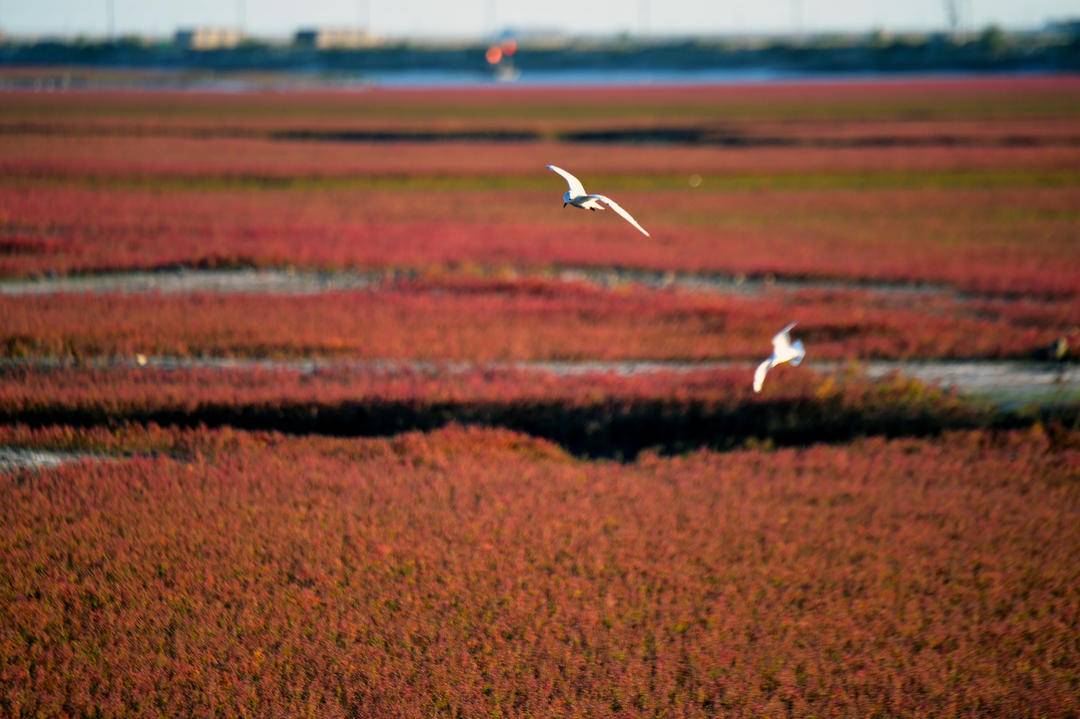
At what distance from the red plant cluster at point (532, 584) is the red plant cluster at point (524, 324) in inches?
182

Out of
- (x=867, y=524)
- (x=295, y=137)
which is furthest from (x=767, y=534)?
(x=295, y=137)

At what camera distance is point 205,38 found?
7190 inches

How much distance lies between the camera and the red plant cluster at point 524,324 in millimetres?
17891

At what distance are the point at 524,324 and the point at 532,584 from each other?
10.6 meters

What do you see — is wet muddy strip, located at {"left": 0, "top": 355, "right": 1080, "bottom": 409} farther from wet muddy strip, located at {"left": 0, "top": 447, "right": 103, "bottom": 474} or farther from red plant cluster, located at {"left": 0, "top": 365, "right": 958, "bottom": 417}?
wet muddy strip, located at {"left": 0, "top": 447, "right": 103, "bottom": 474}

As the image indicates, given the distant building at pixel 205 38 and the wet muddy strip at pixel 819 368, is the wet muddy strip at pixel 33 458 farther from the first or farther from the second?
the distant building at pixel 205 38

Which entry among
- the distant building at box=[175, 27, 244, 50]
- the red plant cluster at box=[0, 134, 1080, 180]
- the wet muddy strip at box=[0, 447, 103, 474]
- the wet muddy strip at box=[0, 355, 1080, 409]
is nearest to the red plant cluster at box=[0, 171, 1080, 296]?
the red plant cluster at box=[0, 134, 1080, 180]

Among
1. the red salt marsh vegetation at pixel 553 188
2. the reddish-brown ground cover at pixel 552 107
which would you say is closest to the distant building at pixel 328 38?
the reddish-brown ground cover at pixel 552 107

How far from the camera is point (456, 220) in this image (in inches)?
1348

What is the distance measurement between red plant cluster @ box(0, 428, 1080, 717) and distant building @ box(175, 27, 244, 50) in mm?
163708

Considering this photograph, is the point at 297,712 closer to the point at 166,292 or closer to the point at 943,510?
the point at 943,510

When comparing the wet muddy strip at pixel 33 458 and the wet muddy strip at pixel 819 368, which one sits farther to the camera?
the wet muddy strip at pixel 819 368

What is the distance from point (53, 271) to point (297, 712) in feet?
61.6

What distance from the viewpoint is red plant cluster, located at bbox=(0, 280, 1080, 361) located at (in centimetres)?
1789
